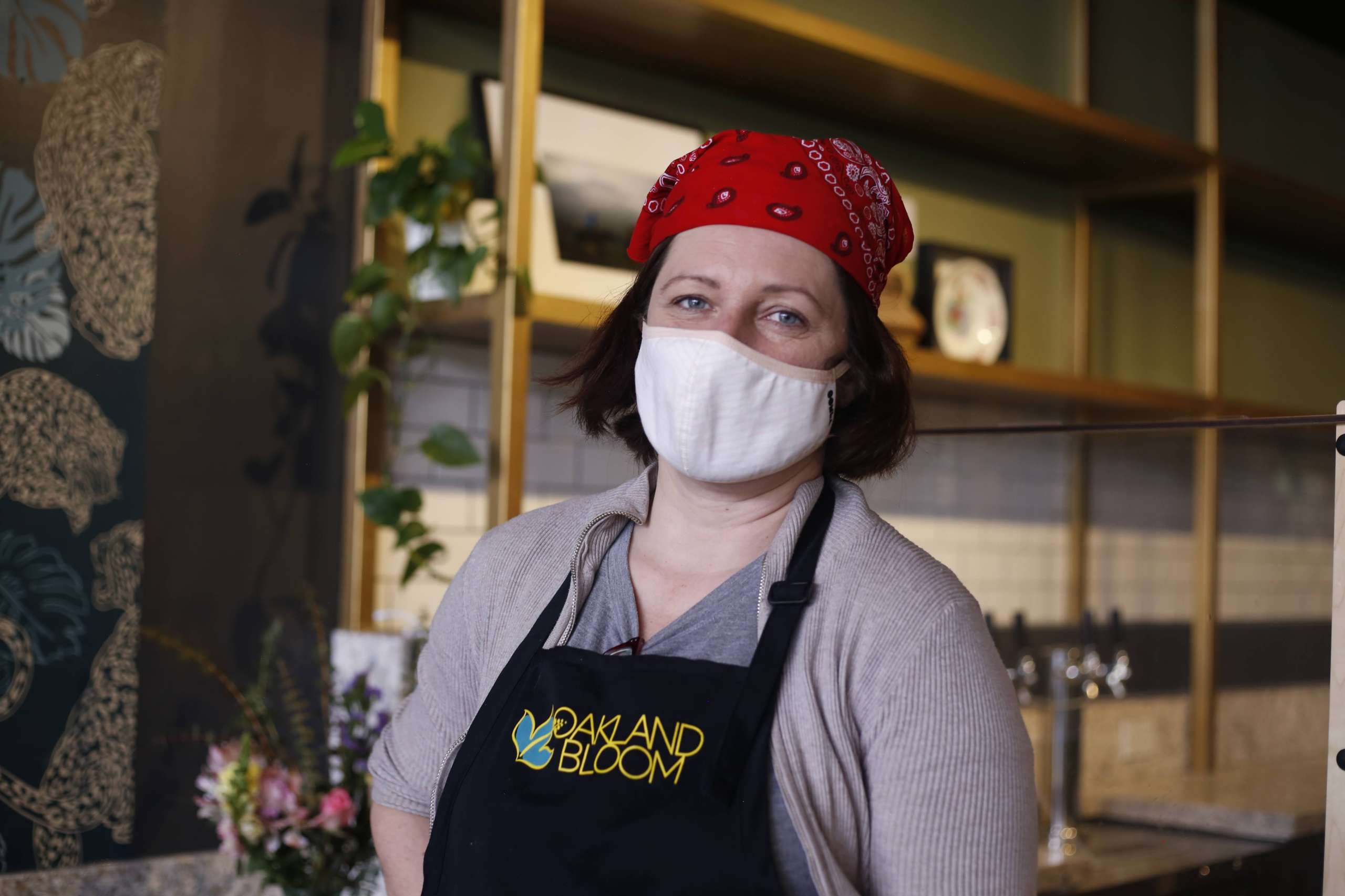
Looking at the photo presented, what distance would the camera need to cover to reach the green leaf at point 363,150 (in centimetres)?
247


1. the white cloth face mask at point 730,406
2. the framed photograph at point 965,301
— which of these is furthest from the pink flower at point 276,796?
the framed photograph at point 965,301

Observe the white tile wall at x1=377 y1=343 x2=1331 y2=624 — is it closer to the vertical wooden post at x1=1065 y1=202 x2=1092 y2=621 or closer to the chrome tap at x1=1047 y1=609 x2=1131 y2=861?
the vertical wooden post at x1=1065 y1=202 x2=1092 y2=621

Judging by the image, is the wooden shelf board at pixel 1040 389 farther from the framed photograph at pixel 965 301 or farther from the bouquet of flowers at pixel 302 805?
the bouquet of flowers at pixel 302 805

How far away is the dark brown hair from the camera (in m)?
1.36

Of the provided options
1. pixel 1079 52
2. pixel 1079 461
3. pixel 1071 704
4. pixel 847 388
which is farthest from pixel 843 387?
pixel 1079 52

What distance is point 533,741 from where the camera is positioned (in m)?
1.23

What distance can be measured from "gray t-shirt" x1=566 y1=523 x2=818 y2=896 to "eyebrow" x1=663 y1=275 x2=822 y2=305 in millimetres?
262

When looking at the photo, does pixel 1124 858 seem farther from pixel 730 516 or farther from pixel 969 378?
pixel 730 516

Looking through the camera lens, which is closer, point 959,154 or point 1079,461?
point 959,154

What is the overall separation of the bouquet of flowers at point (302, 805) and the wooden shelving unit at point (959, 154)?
52cm

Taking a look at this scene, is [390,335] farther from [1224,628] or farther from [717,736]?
[1224,628]

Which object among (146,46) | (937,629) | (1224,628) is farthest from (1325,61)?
(937,629)

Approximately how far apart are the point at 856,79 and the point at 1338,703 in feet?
7.24

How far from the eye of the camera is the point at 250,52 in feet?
8.38
